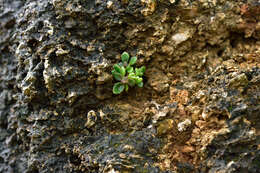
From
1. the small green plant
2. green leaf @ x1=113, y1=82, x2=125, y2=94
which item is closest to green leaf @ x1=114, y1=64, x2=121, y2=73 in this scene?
the small green plant

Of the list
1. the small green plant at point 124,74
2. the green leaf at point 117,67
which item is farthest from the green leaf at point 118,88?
the green leaf at point 117,67

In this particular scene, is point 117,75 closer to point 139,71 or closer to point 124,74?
point 124,74

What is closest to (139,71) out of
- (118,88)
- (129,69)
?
(129,69)

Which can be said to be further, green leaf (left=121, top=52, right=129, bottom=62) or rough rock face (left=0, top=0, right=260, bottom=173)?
green leaf (left=121, top=52, right=129, bottom=62)

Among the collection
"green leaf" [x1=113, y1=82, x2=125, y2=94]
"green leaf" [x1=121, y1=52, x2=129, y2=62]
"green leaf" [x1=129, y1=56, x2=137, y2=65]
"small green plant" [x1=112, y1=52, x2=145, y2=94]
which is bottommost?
"green leaf" [x1=113, y1=82, x2=125, y2=94]

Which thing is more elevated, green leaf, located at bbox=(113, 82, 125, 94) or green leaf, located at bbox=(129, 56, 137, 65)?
green leaf, located at bbox=(129, 56, 137, 65)

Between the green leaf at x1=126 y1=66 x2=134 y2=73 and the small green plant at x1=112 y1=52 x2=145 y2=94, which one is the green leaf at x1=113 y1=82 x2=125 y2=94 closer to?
the small green plant at x1=112 y1=52 x2=145 y2=94
